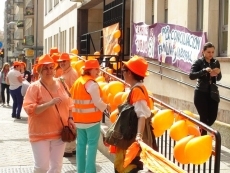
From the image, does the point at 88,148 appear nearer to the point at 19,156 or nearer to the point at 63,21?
the point at 19,156

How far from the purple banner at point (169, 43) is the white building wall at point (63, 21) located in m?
12.5

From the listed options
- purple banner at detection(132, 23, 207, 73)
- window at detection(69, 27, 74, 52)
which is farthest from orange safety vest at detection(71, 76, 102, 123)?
window at detection(69, 27, 74, 52)

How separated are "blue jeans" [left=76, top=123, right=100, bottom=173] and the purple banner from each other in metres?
4.46

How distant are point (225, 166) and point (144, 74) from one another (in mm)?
2832

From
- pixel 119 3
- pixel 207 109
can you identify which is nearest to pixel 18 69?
pixel 119 3

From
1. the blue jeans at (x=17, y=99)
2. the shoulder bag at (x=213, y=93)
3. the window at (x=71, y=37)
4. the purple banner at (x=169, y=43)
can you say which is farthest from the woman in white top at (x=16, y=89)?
the window at (x=71, y=37)

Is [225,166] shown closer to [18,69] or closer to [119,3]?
[18,69]

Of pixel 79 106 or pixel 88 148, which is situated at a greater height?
pixel 79 106

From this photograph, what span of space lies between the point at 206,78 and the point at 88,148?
2.26 meters

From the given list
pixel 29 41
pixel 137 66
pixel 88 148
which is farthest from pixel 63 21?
pixel 29 41

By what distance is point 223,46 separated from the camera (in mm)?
10609

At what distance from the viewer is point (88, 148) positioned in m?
7.02

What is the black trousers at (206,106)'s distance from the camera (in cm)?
811

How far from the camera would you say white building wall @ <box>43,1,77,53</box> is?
2844 centimetres
